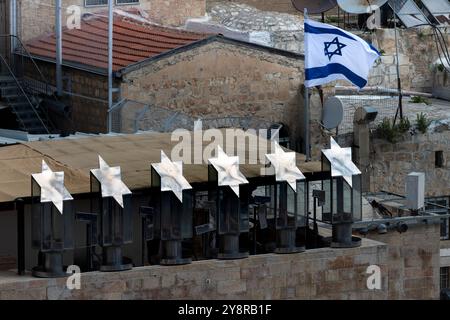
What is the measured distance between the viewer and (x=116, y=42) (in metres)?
43.2

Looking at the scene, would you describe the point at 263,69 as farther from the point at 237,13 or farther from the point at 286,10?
the point at 286,10

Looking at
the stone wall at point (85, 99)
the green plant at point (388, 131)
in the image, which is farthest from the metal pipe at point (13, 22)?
the green plant at point (388, 131)

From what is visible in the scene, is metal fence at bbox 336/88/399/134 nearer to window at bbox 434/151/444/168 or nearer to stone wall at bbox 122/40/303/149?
stone wall at bbox 122/40/303/149

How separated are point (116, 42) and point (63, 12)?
2283 millimetres

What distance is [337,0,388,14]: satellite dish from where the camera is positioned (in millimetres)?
45781

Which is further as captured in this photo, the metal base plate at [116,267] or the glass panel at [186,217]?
the glass panel at [186,217]

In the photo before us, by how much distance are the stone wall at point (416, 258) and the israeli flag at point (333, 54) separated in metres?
3.81

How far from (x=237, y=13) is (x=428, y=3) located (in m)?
4.78

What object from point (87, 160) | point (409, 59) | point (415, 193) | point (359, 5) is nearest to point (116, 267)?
point (87, 160)

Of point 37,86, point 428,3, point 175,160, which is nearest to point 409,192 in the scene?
point 175,160

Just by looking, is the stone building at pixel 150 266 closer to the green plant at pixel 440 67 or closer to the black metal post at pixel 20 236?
the black metal post at pixel 20 236

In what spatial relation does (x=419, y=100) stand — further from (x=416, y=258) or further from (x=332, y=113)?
(x=416, y=258)

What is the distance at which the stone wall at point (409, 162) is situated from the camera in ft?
140

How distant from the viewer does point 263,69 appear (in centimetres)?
4238
